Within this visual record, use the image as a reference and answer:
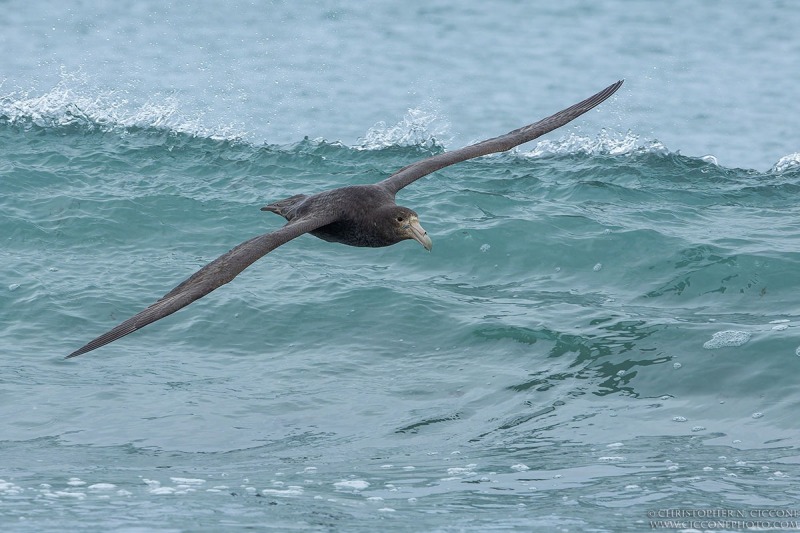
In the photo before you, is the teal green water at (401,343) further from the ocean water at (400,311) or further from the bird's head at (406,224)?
the bird's head at (406,224)

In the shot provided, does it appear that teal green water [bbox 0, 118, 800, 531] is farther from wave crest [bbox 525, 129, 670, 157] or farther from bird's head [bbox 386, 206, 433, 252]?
bird's head [bbox 386, 206, 433, 252]

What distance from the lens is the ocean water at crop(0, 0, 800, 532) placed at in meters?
9.02

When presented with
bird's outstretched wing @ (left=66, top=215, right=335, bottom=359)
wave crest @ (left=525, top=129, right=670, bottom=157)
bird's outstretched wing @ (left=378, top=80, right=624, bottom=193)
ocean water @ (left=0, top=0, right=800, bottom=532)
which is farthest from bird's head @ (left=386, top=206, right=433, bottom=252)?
wave crest @ (left=525, top=129, right=670, bottom=157)

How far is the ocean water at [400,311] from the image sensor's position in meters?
9.02

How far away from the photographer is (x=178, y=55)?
25625 millimetres

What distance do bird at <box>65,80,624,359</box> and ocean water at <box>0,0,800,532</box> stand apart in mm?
1586

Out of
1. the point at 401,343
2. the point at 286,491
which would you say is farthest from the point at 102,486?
the point at 401,343

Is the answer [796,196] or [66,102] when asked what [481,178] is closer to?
[796,196]

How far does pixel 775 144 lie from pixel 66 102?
11.6 metres

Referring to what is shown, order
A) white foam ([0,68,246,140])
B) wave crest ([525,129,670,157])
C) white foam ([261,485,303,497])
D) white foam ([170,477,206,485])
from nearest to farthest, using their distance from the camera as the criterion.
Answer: white foam ([261,485,303,497])
white foam ([170,477,206,485])
wave crest ([525,129,670,157])
white foam ([0,68,246,140])

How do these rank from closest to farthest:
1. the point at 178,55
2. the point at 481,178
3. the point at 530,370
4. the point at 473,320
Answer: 1. the point at 530,370
2. the point at 473,320
3. the point at 481,178
4. the point at 178,55

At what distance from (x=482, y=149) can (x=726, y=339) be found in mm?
2949

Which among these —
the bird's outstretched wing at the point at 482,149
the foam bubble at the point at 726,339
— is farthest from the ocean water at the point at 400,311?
the bird's outstretched wing at the point at 482,149

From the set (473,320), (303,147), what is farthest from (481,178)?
(473,320)
